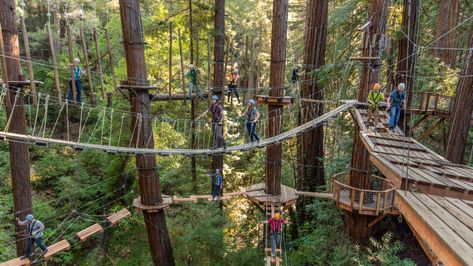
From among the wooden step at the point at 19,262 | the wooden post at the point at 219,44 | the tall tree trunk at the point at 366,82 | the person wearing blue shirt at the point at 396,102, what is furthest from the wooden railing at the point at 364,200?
the wooden step at the point at 19,262

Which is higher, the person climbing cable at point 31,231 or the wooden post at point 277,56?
the wooden post at point 277,56

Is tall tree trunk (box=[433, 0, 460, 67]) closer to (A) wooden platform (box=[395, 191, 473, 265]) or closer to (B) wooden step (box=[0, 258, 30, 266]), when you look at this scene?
(A) wooden platform (box=[395, 191, 473, 265])

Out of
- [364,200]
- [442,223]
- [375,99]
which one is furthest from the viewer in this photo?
[364,200]

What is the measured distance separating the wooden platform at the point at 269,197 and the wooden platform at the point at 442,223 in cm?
502

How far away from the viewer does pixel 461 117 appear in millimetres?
8211

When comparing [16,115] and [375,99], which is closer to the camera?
[16,115]

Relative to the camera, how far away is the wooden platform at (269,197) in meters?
8.30

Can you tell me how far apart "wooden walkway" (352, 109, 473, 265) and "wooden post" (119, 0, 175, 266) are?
4.69 meters

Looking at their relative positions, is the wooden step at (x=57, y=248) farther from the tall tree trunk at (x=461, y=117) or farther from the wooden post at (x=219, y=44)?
the tall tree trunk at (x=461, y=117)

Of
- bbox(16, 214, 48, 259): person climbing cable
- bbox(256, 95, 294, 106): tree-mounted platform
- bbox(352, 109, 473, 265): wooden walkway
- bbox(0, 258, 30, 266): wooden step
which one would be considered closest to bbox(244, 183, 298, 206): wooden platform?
bbox(256, 95, 294, 106): tree-mounted platform

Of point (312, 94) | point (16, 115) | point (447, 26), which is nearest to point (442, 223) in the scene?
point (16, 115)

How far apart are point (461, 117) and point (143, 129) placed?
7.31 m

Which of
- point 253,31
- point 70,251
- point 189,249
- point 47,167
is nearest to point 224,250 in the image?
point 189,249

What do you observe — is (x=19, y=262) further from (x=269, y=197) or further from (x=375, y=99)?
(x=375, y=99)
